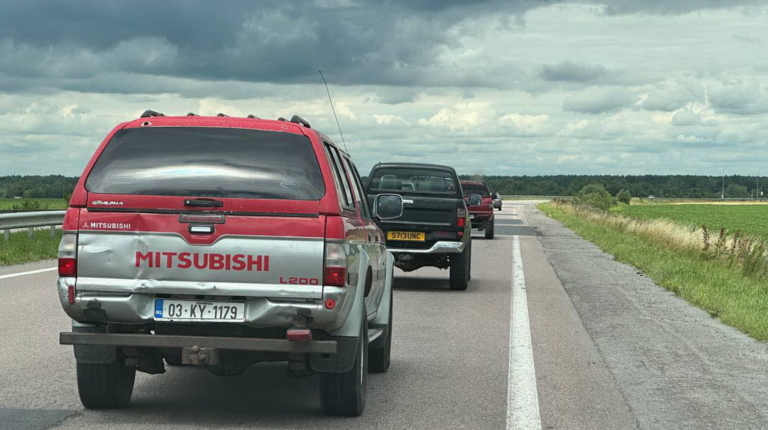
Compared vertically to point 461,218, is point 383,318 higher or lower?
lower

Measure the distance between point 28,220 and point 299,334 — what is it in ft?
58.5

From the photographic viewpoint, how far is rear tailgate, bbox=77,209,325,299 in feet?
18.8

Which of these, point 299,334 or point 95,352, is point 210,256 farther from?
point 95,352

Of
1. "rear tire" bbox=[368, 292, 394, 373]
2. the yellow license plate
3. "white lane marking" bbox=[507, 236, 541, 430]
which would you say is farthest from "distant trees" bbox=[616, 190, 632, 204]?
"rear tire" bbox=[368, 292, 394, 373]

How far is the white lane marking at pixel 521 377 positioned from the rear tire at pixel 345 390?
0.91 meters

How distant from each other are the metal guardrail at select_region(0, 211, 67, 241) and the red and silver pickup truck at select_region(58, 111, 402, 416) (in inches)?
600

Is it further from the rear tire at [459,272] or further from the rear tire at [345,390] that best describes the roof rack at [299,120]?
the rear tire at [459,272]

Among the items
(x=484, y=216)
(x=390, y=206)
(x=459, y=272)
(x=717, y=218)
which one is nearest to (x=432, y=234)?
(x=459, y=272)

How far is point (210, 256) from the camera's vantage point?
18.9ft

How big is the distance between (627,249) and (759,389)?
17.9 meters

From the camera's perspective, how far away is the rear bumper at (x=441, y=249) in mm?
15227

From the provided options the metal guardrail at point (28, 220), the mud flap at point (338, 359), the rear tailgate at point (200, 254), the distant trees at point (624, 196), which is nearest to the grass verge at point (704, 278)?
the mud flap at point (338, 359)

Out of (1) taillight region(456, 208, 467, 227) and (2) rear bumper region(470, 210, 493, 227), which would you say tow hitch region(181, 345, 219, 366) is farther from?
(2) rear bumper region(470, 210, 493, 227)

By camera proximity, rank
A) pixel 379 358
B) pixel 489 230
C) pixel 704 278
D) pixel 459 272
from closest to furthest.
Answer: pixel 379 358 → pixel 459 272 → pixel 704 278 → pixel 489 230
